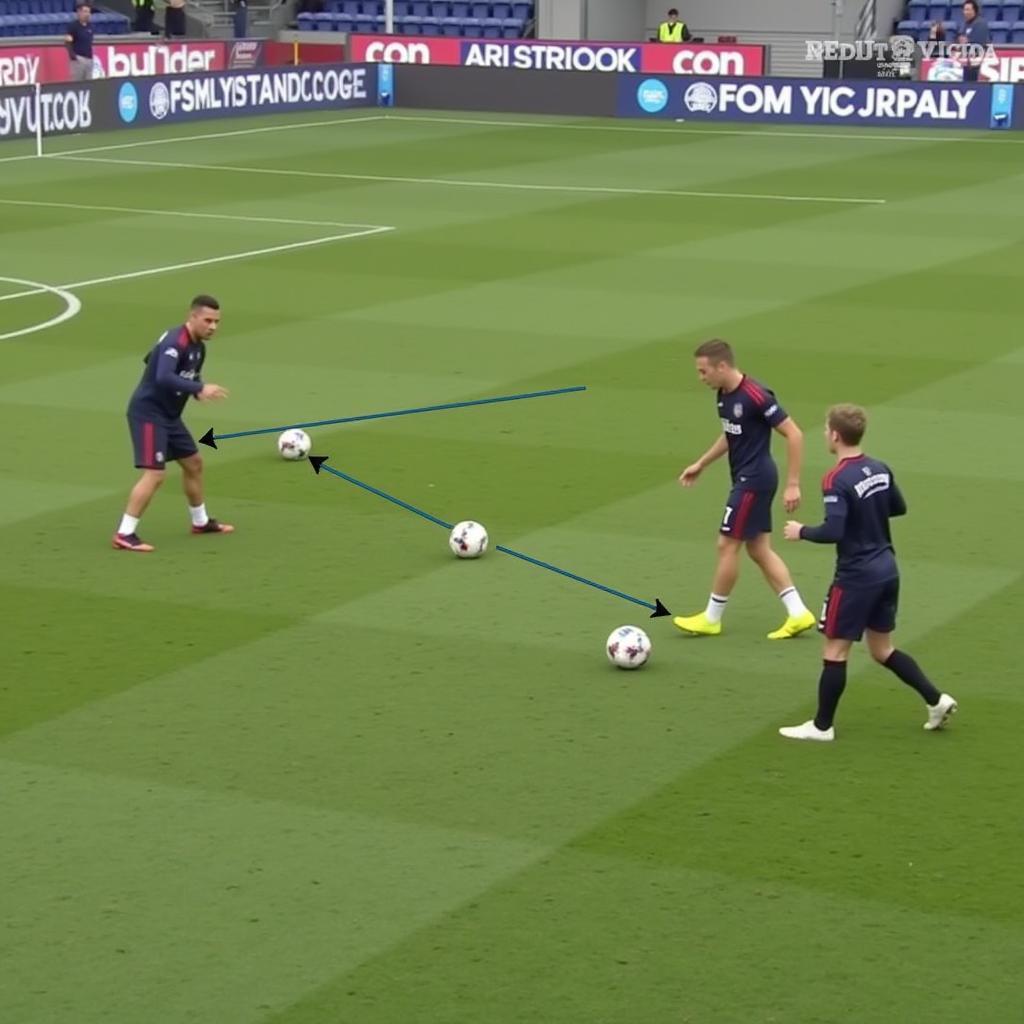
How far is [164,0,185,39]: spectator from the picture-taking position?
57.7 m

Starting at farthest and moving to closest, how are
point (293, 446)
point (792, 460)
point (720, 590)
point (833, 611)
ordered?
1. point (293, 446)
2. point (720, 590)
3. point (792, 460)
4. point (833, 611)

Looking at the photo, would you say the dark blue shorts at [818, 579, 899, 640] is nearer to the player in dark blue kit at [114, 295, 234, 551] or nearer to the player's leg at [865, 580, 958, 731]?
the player's leg at [865, 580, 958, 731]

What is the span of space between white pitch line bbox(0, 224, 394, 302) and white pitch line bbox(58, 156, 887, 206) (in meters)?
5.31

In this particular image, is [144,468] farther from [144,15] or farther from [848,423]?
[144,15]

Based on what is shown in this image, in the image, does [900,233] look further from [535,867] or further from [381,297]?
[535,867]

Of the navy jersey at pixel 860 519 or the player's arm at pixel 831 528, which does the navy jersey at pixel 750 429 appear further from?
the player's arm at pixel 831 528

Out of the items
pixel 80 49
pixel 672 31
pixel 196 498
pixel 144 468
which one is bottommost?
pixel 196 498

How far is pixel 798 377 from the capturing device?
21.1 meters

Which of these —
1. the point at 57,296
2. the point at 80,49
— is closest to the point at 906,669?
the point at 57,296

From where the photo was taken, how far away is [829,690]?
442 inches

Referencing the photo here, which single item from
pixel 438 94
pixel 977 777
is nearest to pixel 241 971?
pixel 977 777

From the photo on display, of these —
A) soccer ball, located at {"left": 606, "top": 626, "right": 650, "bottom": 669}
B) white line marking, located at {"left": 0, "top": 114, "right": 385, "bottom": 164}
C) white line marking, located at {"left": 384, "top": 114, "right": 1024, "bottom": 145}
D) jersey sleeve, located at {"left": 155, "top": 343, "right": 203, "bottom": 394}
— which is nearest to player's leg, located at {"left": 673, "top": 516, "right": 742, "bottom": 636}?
soccer ball, located at {"left": 606, "top": 626, "right": 650, "bottom": 669}

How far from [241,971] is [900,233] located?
24.0 meters

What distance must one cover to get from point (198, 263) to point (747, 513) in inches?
659
